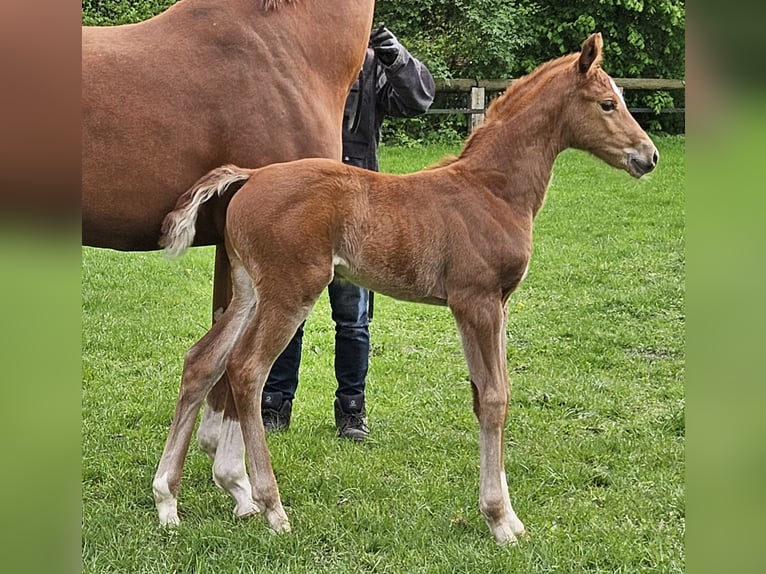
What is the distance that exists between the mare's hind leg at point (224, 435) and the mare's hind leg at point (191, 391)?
7.1 inches

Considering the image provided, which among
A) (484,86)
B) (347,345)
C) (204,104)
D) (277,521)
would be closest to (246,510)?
(277,521)

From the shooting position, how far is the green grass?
291 centimetres

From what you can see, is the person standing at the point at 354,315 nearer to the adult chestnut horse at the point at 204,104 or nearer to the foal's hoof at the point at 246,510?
the adult chestnut horse at the point at 204,104

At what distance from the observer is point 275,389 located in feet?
14.7

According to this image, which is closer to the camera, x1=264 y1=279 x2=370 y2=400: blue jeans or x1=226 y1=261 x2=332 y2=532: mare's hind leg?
x1=226 y1=261 x2=332 y2=532: mare's hind leg

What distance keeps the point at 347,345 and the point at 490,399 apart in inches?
60.9

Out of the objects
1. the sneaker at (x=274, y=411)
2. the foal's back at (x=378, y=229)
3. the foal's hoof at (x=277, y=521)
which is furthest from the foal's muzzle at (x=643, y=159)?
the sneaker at (x=274, y=411)

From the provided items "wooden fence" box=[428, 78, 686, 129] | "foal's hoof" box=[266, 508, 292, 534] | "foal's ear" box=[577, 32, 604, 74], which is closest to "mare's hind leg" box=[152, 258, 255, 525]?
"foal's hoof" box=[266, 508, 292, 534]

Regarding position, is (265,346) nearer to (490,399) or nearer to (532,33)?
(490,399)

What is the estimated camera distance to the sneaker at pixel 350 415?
4.33 meters

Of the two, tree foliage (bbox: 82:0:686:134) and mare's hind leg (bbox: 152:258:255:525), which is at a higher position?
tree foliage (bbox: 82:0:686:134)

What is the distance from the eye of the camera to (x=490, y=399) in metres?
2.98

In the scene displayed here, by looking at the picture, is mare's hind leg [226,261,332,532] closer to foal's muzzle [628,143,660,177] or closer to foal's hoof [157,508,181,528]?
foal's hoof [157,508,181,528]
